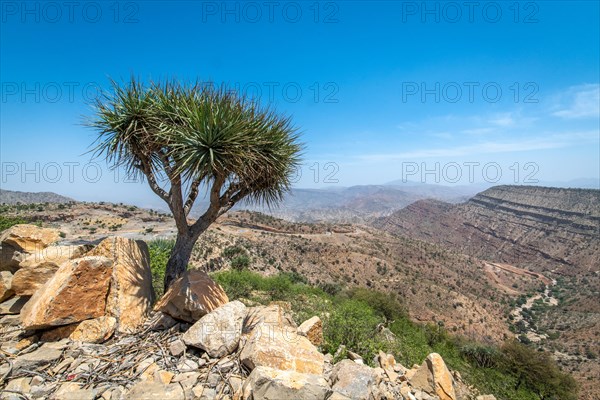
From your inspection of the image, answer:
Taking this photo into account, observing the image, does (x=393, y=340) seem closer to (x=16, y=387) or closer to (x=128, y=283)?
(x=128, y=283)

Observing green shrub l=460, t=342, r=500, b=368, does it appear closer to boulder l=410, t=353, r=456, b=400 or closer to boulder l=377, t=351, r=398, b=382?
boulder l=377, t=351, r=398, b=382

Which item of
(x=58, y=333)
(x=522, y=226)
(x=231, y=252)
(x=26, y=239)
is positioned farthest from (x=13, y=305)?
(x=522, y=226)

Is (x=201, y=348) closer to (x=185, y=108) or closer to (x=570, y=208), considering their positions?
(x=185, y=108)

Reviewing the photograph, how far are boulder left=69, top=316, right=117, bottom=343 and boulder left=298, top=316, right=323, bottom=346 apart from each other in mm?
3447

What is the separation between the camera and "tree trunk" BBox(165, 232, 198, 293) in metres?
6.84

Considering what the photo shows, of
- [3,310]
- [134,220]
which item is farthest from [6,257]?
[134,220]

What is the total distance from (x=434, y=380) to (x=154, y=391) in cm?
490

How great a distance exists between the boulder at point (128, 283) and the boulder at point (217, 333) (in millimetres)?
1422

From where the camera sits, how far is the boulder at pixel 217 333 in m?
4.67

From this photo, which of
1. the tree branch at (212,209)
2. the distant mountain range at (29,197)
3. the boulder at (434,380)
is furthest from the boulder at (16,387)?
the distant mountain range at (29,197)

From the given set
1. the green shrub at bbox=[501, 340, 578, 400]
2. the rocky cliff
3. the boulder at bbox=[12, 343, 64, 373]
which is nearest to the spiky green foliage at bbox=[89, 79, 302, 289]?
the boulder at bbox=[12, 343, 64, 373]

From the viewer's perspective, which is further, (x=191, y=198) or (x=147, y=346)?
(x=191, y=198)

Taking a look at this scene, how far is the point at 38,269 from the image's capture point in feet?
19.8

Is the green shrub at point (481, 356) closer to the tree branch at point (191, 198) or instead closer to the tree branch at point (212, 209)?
the tree branch at point (212, 209)
